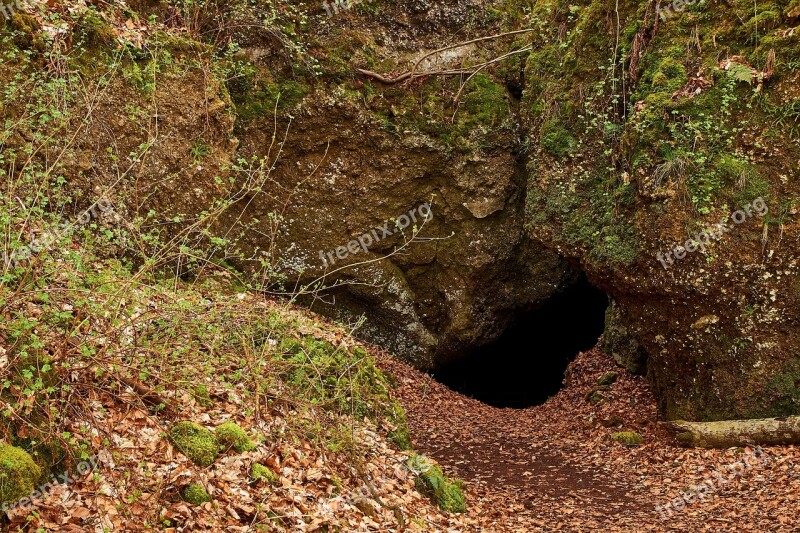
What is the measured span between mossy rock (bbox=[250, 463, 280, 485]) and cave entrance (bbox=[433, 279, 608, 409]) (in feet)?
28.5

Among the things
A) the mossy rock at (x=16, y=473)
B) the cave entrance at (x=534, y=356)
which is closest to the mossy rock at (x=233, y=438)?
the mossy rock at (x=16, y=473)

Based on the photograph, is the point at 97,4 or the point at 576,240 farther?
the point at 576,240

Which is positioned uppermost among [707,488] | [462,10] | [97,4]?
[462,10]

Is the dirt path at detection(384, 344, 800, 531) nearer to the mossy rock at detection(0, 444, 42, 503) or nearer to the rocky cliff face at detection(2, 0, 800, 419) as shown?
the rocky cliff face at detection(2, 0, 800, 419)

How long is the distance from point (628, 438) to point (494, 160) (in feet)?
18.0

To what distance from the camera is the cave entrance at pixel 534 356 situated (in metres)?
13.9

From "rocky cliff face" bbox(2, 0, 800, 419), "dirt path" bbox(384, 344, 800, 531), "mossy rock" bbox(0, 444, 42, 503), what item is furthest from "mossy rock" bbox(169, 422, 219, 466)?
"dirt path" bbox(384, 344, 800, 531)

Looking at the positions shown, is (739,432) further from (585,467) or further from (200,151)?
(200,151)

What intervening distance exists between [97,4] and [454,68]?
6.10 m

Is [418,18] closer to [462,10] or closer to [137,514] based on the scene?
[462,10]

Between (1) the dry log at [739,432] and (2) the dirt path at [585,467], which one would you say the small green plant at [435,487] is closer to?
(2) the dirt path at [585,467]

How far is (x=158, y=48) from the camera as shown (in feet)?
29.1

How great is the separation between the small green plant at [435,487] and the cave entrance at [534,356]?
6.89 metres

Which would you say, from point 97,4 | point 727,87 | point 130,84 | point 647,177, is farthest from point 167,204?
point 727,87
